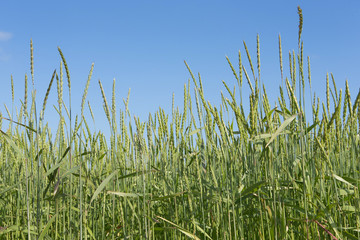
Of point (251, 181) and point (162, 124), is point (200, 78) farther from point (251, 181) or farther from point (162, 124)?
point (251, 181)

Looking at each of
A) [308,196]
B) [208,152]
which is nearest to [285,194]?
[308,196]

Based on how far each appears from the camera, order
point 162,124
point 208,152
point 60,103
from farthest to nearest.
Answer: point 162,124 → point 208,152 → point 60,103

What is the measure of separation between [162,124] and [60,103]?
0.56m

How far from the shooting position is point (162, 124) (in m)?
1.44

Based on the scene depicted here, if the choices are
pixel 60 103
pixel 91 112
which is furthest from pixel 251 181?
pixel 60 103

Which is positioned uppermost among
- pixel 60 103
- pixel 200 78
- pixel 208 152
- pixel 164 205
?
pixel 200 78

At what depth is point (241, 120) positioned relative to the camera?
3.88ft

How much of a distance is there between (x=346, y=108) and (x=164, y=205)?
0.89 metres

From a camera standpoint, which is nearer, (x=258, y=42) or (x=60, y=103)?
(x=60, y=103)

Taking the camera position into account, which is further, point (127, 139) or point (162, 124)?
point (162, 124)

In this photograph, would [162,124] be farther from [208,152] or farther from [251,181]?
[251,181]

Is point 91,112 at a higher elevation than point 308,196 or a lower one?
higher

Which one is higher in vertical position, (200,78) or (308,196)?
(200,78)

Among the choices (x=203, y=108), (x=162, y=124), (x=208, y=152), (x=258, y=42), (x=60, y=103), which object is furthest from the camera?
(x=162, y=124)
